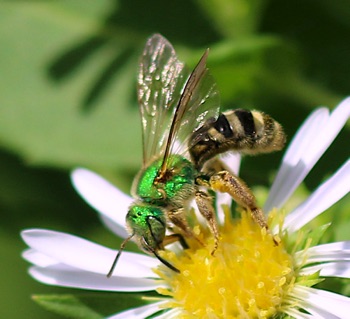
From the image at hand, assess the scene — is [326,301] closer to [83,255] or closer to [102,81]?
[83,255]

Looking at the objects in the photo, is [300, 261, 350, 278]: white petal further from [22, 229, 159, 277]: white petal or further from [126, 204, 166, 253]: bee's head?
[22, 229, 159, 277]: white petal

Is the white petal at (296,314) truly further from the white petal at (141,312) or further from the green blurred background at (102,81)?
the green blurred background at (102,81)

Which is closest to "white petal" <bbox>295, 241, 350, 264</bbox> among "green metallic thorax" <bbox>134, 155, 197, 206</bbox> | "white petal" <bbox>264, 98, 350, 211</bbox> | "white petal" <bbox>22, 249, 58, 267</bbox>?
"white petal" <bbox>264, 98, 350, 211</bbox>

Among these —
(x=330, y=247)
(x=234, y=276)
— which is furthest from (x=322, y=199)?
(x=234, y=276)

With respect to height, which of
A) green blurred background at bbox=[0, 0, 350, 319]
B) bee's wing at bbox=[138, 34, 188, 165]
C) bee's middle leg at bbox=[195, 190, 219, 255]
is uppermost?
green blurred background at bbox=[0, 0, 350, 319]

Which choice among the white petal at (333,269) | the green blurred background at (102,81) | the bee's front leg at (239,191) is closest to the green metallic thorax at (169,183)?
the bee's front leg at (239,191)

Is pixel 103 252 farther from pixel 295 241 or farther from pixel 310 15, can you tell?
pixel 310 15
